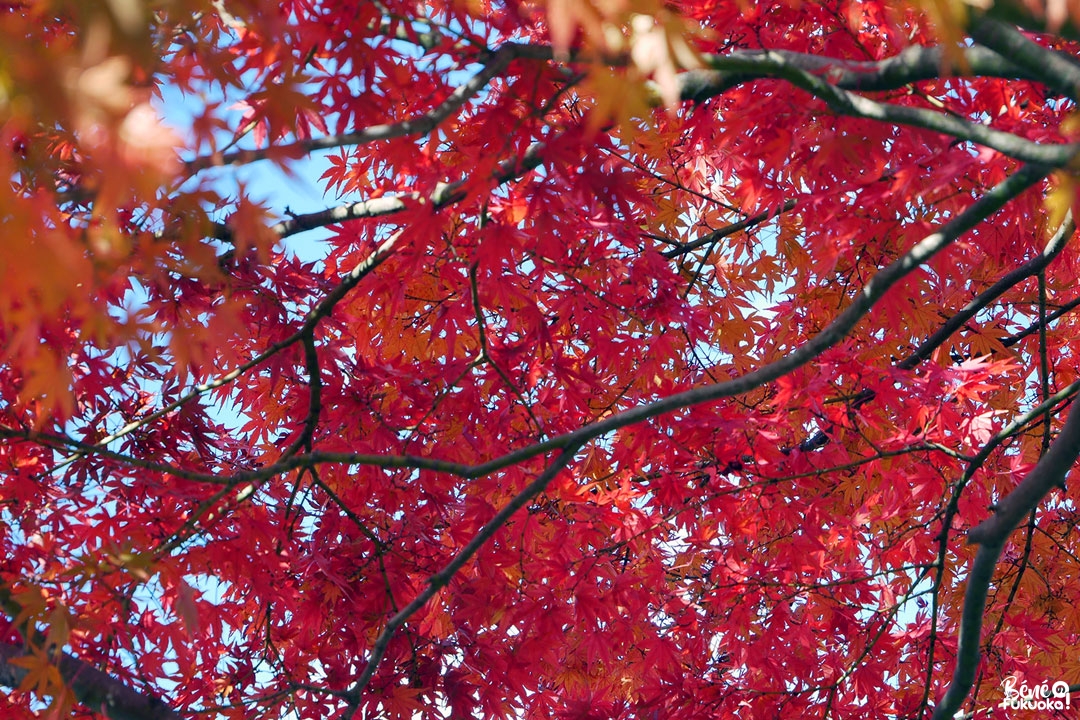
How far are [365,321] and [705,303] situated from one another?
1.68m

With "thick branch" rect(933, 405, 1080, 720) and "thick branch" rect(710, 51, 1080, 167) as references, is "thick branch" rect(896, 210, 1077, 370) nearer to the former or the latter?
A: "thick branch" rect(933, 405, 1080, 720)

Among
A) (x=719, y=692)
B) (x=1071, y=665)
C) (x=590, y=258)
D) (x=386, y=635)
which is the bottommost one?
(x=386, y=635)

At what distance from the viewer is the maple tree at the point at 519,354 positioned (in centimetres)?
168

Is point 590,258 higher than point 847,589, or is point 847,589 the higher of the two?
point 590,258

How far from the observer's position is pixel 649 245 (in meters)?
3.37

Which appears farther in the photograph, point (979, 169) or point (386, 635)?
point (979, 169)

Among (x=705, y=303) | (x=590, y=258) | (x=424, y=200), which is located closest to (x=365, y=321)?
(x=590, y=258)

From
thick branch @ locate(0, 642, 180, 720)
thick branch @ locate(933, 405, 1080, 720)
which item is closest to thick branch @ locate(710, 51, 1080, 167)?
thick branch @ locate(933, 405, 1080, 720)

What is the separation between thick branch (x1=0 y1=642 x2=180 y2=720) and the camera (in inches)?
90.1

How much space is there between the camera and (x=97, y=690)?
7.61 feet

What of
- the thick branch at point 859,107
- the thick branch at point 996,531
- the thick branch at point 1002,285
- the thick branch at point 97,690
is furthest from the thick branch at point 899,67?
the thick branch at point 97,690

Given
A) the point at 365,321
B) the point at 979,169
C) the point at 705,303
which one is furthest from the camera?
the point at 705,303

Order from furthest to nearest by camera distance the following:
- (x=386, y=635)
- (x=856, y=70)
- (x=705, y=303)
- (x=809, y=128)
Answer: (x=705, y=303) → (x=809, y=128) → (x=386, y=635) → (x=856, y=70)

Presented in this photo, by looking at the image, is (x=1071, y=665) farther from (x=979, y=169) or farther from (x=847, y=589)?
(x=979, y=169)
